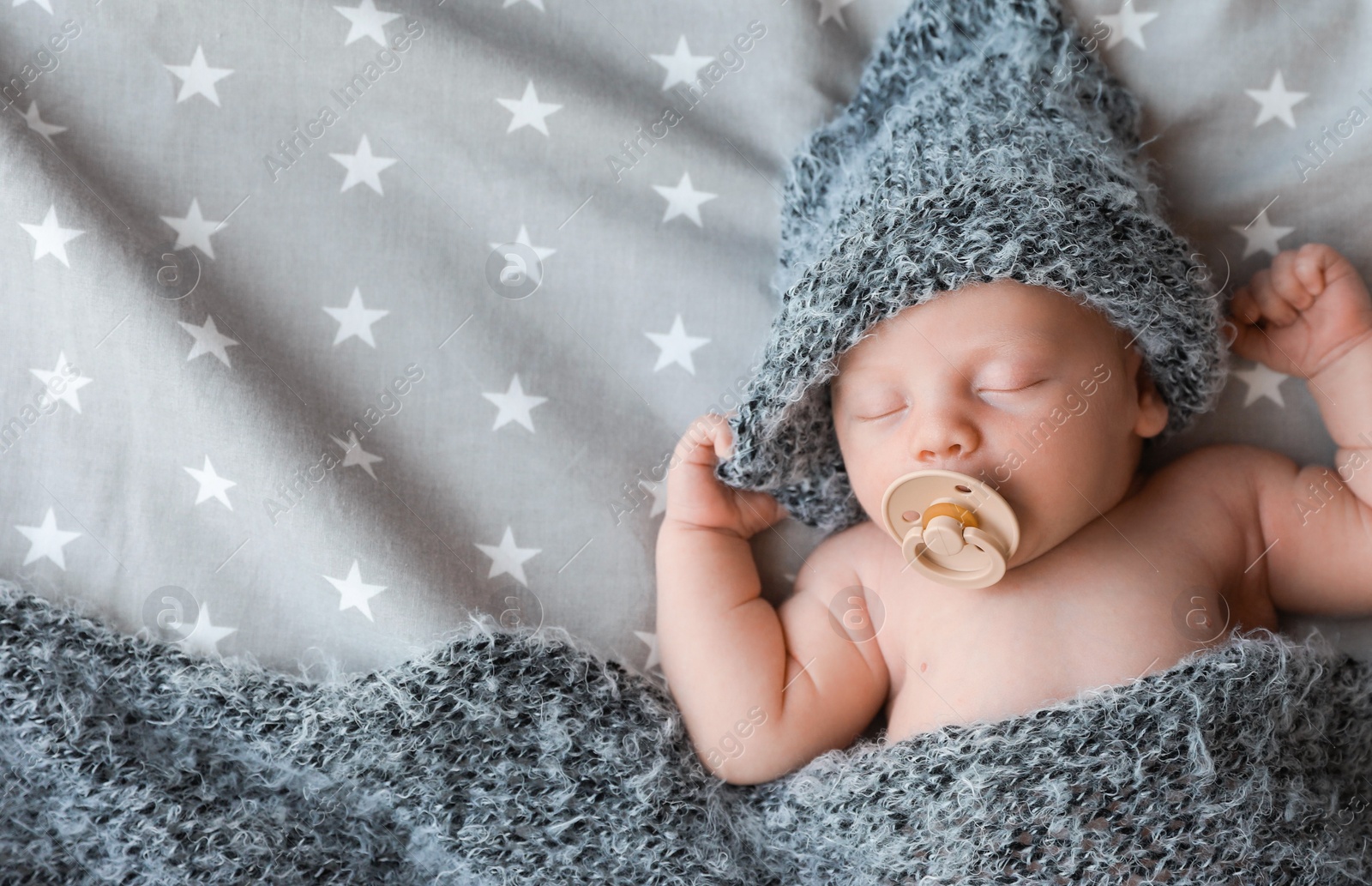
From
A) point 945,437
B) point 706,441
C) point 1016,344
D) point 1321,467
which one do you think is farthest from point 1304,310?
point 706,441

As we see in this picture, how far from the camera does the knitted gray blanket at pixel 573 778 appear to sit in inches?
46.1

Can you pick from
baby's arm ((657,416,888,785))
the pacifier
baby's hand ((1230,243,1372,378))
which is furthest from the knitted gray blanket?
baby's hand ((1230,243,1372,378))

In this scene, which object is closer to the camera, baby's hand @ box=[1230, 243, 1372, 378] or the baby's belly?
the baby's belly

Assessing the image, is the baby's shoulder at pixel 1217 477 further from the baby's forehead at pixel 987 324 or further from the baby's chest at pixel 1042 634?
the baby's forehead at pixel 987 324

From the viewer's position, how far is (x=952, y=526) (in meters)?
1.16

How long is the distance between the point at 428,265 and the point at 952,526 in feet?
2.68

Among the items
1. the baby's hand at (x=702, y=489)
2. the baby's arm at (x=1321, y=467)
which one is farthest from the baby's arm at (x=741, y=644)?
the baby's arm at (x=1321, y=467)

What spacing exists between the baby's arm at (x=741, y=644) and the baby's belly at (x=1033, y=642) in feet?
0.26

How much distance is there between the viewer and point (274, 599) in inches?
53.8

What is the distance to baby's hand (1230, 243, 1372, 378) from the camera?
1.37 metres

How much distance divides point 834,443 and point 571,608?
432 mm

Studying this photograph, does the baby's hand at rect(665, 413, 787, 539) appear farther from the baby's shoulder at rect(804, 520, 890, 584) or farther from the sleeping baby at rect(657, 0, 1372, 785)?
the baby's shoulder at rect(804, 520, 890, 584)

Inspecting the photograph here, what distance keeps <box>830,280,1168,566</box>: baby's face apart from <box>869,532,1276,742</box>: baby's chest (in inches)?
3.0

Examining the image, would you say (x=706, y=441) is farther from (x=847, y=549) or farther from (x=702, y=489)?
(x=847, y=549)
